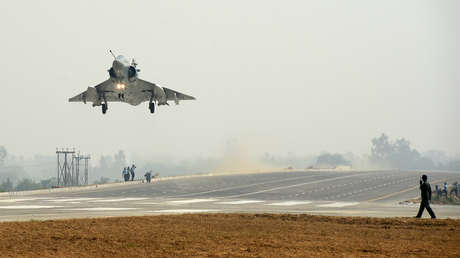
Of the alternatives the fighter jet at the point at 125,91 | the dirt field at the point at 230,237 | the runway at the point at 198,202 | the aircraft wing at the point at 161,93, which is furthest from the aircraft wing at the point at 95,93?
the dirt field at the point at 230,237

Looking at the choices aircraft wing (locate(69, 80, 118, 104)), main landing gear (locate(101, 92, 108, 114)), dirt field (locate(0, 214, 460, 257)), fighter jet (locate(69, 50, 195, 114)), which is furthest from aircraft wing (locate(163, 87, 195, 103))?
dirt field (locate(0, 214, 460, 257))

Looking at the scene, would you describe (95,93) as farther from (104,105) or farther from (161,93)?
(161,93)

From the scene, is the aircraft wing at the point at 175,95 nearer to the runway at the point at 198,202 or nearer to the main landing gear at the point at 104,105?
the main landing gear at the point at 104,105

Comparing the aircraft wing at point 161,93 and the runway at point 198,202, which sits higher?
the aircraft wing at point 161,93

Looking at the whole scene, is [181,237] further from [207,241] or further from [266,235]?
[266,235]

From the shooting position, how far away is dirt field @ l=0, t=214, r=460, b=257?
18.4 meters

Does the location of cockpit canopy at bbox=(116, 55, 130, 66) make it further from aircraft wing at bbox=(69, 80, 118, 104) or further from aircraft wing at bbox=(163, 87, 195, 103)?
aircraft wing at bbox=(163, 87, 195, 103)

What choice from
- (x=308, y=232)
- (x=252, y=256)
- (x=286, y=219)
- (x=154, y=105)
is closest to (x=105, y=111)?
(x=154, y=105)

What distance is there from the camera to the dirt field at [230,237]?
18359 millimetres

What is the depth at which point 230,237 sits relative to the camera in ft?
70.1

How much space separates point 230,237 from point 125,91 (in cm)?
3154

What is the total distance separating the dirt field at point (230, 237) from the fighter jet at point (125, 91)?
22.4 meters

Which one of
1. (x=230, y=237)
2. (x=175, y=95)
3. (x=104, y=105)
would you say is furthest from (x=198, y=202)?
(x=230, y=237)

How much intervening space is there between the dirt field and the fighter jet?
→ 22.4 m
